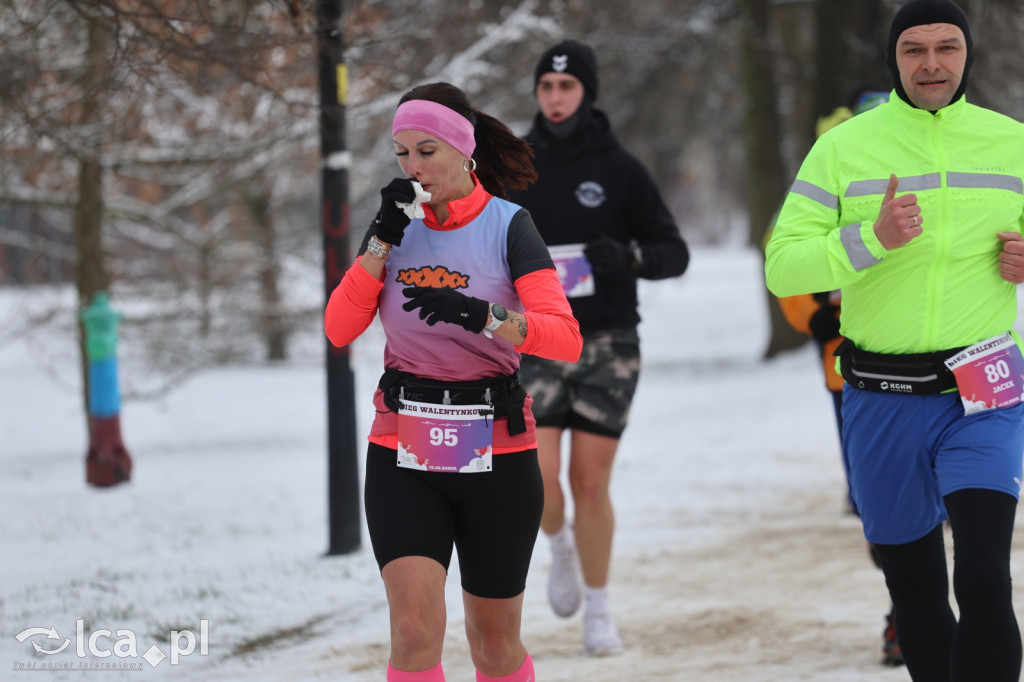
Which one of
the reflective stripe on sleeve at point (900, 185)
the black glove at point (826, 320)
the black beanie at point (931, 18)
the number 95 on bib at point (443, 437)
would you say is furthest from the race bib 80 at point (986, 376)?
the black glove at point (826, 320)

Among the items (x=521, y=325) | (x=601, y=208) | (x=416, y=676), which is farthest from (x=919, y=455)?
(x=601, y=208)

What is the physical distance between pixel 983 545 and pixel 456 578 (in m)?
3.59

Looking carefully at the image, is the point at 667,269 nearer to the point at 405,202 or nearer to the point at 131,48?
the point at 405,202

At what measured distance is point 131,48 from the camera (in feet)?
18.2

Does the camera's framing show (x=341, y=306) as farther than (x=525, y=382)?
No

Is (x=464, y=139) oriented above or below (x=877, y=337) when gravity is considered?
above

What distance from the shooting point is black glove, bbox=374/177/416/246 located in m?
3.27

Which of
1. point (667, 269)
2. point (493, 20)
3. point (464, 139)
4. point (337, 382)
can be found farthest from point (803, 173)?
point (493, 20)

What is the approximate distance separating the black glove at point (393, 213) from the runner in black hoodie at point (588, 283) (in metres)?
1.84

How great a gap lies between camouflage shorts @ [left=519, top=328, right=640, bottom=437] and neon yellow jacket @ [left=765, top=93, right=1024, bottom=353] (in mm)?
1706

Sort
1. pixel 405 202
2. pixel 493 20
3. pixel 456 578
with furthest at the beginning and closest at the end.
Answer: pixel 493 20 → pixel 456 578 → pixel 405 202

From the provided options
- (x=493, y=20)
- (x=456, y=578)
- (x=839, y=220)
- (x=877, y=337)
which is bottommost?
(x=456, y=578)

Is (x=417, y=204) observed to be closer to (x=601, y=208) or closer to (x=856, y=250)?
(x=856, y=250)
